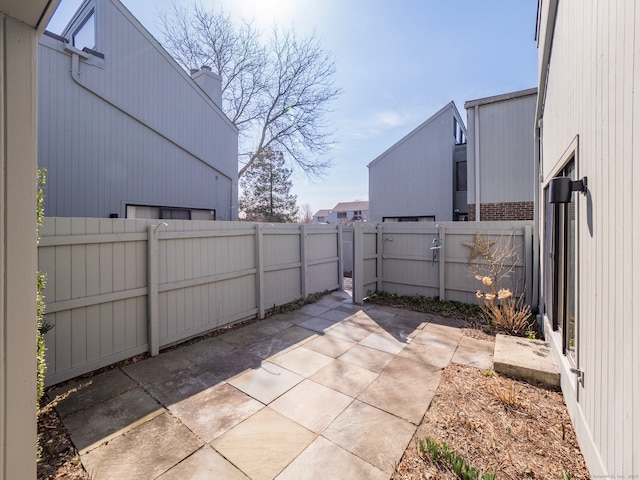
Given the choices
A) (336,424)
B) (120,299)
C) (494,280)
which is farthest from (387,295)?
(120,299)

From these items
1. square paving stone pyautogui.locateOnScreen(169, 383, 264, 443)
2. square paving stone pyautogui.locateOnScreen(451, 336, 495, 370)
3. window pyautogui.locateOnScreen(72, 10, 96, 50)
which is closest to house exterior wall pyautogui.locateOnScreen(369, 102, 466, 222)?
square paving stone pyautogui.locateOnScreen(451, 336, 495, 370)

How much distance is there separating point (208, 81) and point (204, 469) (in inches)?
398

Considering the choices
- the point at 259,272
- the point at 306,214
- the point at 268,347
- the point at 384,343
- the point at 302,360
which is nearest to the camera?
the point at 302,360

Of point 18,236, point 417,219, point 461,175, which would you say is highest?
point 461,175

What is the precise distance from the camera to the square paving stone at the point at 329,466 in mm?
1908

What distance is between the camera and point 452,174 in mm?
11352

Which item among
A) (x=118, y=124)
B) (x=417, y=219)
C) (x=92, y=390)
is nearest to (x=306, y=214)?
(x=417, y=219)

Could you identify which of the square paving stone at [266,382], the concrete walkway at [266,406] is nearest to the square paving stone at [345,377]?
the concrete walkway at [266,406]

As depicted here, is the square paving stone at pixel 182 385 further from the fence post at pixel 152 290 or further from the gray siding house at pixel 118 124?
the gray siding house at pixel 118 124

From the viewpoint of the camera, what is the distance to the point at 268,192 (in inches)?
689

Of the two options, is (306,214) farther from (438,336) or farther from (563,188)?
(563,188)

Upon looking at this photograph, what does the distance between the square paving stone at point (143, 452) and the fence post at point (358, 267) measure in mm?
4298

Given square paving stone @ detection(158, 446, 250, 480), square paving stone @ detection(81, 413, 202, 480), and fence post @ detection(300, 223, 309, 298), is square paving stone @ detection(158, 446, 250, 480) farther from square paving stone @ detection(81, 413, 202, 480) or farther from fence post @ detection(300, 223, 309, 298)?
fence post @ detection(300, 223, 309, 298)

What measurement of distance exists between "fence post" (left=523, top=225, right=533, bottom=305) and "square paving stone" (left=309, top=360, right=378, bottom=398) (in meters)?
3.82
